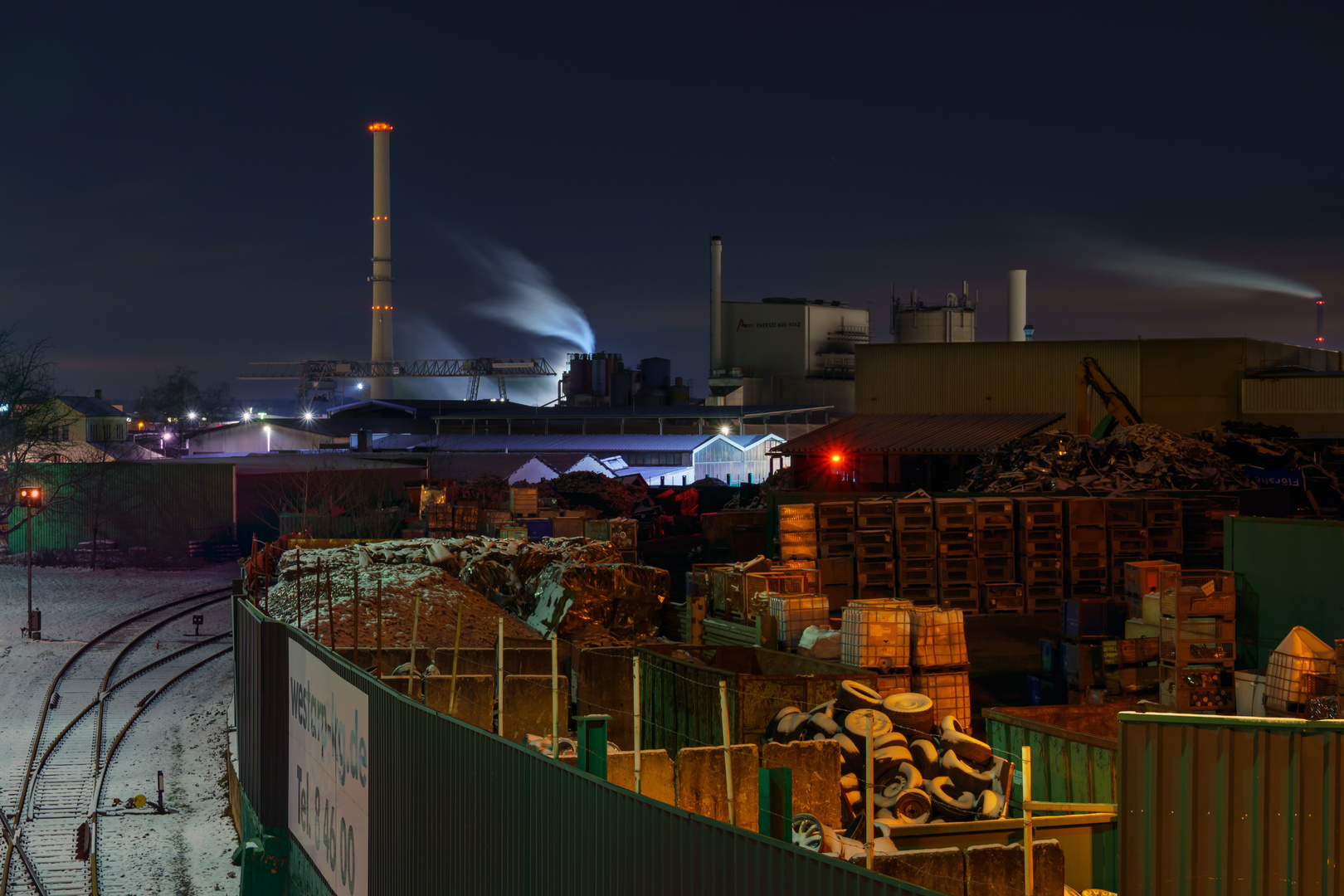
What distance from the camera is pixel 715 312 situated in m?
71.8

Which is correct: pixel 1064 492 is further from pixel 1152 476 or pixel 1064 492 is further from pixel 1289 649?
pixel 1289 649

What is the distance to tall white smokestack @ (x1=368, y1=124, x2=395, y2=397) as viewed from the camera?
85125mm

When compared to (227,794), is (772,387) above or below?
above

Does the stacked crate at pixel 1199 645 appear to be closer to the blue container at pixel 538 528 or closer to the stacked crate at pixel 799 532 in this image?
the stacked crate at pixel 799 532

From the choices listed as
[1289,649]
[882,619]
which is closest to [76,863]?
[882,619]

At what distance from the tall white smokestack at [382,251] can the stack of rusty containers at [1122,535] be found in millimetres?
75638

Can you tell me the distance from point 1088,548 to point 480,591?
9.03m

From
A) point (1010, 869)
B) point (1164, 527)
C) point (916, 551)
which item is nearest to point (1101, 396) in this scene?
point (1164, 527)

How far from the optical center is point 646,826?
219 inches

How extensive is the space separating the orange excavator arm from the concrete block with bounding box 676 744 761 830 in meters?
25.3

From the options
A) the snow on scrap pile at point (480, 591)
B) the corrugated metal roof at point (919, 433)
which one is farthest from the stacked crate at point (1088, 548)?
the corrugated metal roof at point (919, 433)

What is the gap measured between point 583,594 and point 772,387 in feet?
185

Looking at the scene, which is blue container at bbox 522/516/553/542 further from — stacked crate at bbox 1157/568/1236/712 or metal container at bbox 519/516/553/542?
stacked crate at bbox 1157/568/1236/712

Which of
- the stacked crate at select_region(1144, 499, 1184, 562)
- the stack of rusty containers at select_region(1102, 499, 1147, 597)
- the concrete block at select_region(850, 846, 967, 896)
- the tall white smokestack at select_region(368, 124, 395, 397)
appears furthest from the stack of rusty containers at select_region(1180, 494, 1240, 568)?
the tall white smokestack at select_region(368, 124, 395, 397)
